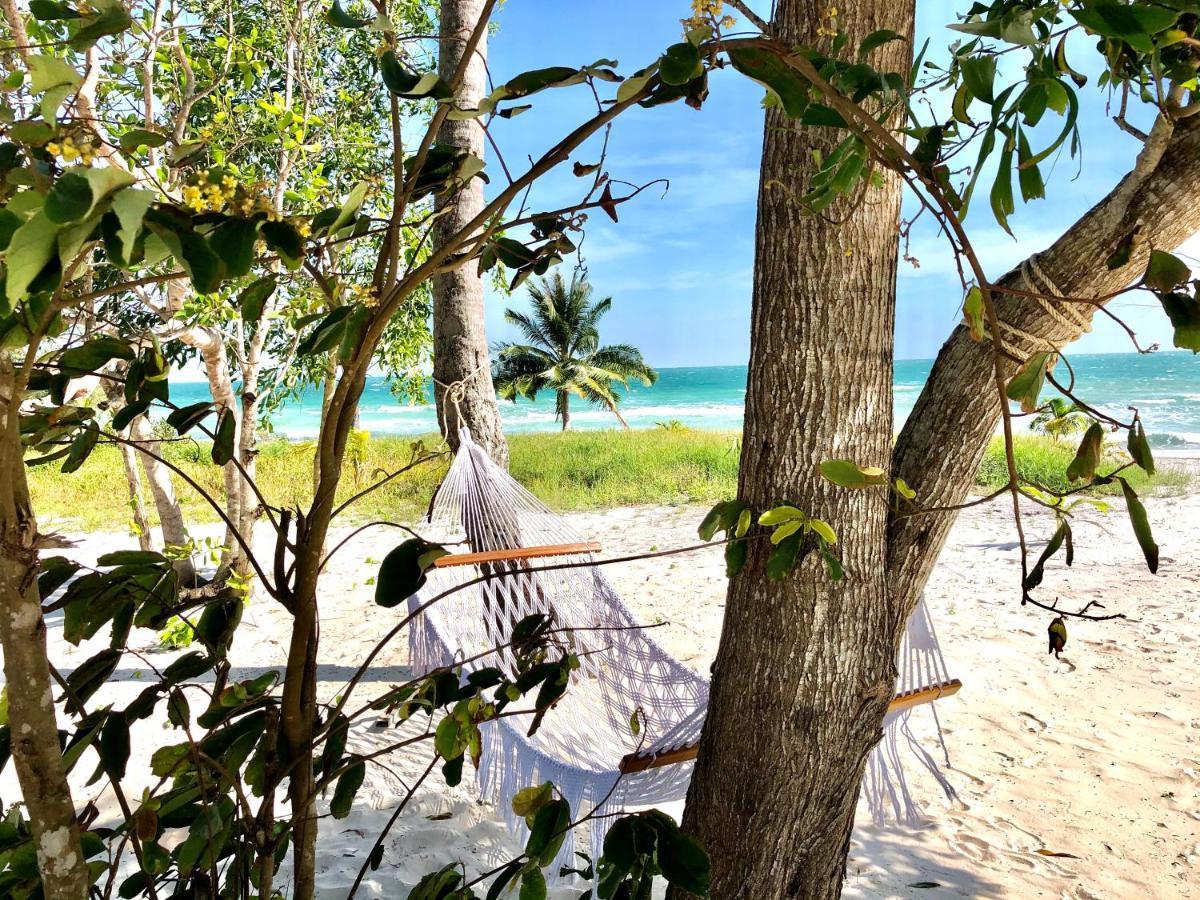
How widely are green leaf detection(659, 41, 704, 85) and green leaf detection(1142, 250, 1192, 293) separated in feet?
0.95

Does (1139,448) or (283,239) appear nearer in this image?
(283,239)

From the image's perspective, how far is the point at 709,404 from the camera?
30125mm

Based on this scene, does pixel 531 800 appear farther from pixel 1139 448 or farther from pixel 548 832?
pixel 1139 448

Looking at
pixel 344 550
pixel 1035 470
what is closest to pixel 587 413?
pixel 1035 470

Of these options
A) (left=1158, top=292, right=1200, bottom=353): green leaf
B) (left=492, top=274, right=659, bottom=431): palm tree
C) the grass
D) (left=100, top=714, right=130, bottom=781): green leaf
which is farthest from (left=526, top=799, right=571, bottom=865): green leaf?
(left=492, top=274, right=659, bottom=431): palm tree

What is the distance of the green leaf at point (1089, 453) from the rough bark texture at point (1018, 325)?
0.46 meters

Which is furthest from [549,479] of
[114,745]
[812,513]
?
[114,745]

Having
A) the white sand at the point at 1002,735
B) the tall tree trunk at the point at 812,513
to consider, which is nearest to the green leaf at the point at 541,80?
the tall tree trunk at the point at 812,513

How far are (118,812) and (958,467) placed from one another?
1.91 metres

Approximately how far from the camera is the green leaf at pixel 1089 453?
1.82 ft

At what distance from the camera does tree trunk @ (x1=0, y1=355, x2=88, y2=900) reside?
449mm

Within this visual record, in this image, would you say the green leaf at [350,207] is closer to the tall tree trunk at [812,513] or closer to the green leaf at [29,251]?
the green leaf at [29,251]

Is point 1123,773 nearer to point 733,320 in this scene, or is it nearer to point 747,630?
point 747,630

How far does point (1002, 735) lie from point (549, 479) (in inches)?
218
